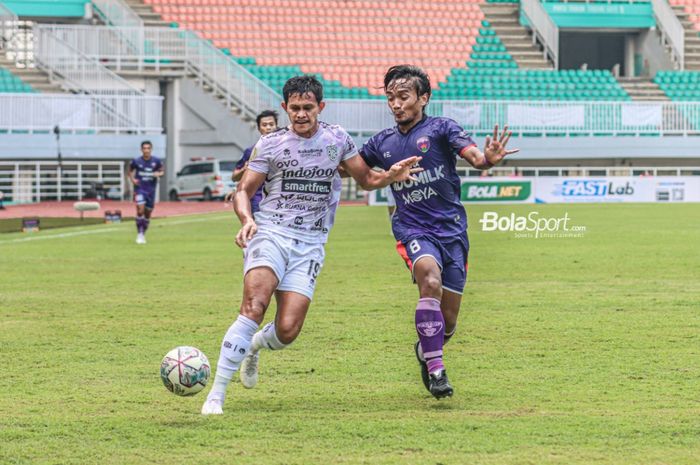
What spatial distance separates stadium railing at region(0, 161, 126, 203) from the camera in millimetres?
42219

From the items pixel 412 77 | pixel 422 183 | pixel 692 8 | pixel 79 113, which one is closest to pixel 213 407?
pixel 422 183

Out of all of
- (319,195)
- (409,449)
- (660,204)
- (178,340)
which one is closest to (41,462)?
(409,449)

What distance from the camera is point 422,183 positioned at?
811 cm

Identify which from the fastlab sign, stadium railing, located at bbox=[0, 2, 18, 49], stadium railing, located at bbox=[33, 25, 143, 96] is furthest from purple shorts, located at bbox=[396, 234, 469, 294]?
stadium railing, located at bbox=[0, 2, 18, 49]

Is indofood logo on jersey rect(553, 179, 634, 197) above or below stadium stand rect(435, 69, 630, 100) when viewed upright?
below

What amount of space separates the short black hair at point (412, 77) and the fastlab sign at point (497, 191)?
31.3 meters

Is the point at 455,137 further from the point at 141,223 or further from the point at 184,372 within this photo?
the point at 141,223

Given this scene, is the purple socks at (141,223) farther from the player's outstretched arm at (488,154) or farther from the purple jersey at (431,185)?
the player's outstretched arm at (488,154)

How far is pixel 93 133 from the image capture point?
141 feet

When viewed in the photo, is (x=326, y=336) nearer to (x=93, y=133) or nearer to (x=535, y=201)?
(x=535, y=201)

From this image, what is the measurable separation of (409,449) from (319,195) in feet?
7.34

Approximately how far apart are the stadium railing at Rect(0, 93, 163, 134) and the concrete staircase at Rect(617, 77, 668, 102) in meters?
18.9

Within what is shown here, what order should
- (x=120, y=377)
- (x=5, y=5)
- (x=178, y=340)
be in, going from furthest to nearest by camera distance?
(x=5, y=5) → (x=178, y=340) → (x=120, y=377)

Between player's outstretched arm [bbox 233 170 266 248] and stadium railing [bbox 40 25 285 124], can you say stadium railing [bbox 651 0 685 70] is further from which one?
player's outstretched arm [bbox 233 170 266 248]
